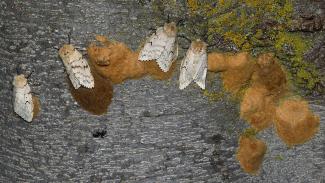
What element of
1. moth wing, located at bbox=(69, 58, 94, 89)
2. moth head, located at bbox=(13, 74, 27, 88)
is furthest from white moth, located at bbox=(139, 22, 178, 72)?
moth head, located at bbox=(13, 74, 27, 88)

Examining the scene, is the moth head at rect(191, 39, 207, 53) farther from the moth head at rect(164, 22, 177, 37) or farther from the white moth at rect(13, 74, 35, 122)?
the white moth at rect(13, 74, 35, 122)

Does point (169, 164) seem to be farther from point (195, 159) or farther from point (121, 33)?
point (121, 33)

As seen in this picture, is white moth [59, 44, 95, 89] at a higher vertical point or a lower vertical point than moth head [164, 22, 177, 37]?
lower

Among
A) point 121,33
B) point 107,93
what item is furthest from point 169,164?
point 121,33

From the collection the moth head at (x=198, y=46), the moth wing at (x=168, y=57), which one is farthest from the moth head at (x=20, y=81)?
the moth head at (x=198, y=46)

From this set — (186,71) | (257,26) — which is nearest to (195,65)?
(186,71)

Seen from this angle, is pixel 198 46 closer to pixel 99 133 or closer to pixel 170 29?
pixel 170 29

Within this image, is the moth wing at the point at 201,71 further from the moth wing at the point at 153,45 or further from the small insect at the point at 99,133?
the small insect at the point at 99,133

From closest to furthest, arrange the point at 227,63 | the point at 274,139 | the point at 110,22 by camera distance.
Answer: the point at 110,22 < the point at 227,63 < the point at 274,139
